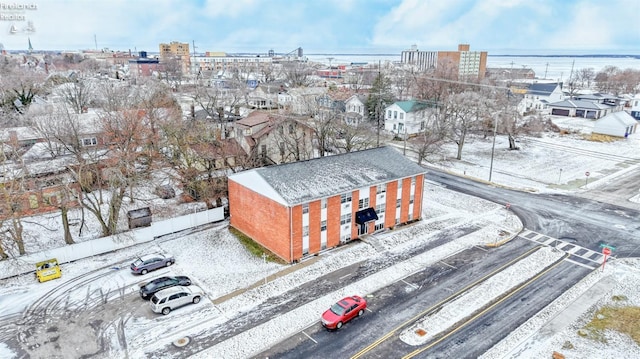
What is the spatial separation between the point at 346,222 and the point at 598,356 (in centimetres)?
1707

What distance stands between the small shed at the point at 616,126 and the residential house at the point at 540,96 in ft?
61.3

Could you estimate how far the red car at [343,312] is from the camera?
2141 cm

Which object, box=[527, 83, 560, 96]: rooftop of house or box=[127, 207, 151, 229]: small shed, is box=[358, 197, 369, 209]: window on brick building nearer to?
box=[127, 207, 151, 229]: small shed

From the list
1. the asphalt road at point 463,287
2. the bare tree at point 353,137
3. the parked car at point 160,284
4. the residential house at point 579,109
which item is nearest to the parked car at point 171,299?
the parked car at point 160,284

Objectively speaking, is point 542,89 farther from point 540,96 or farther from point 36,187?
point 36,187

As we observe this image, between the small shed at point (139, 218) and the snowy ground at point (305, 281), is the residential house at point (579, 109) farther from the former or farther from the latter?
the small shed at point (139, 218)

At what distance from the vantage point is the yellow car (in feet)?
85.1

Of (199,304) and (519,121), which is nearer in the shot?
(199,304)

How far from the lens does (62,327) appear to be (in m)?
21.8

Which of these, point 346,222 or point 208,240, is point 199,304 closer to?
point 208,240

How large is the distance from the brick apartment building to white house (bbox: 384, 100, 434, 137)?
37128mm

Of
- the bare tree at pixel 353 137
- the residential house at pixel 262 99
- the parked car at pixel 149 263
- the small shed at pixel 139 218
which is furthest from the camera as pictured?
the residential house at pixel 262 99

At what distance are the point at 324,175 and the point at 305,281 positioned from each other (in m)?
8.68

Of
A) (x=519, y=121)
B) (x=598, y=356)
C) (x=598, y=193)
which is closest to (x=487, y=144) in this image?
(x=519, y=121)
